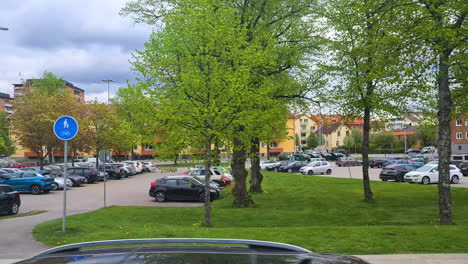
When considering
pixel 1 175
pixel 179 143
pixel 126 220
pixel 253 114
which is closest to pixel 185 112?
pixel 179 143

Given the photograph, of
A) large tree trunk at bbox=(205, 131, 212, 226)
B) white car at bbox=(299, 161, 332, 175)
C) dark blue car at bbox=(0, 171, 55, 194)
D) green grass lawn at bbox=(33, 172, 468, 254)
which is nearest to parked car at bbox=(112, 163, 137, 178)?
dark blue car at bbox=(0, 171, 55, 194)

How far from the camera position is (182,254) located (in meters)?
2.37

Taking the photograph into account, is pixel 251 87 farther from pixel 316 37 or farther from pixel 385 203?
pixel 385 203

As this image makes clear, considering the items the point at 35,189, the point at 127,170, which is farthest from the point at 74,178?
the point at 127,170

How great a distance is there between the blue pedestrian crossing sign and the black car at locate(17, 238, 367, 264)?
27.7ft

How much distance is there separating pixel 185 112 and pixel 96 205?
422 inches

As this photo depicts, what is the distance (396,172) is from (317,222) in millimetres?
24180

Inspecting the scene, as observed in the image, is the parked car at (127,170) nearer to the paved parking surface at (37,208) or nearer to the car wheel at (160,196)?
the paved parking surface at (37,208)

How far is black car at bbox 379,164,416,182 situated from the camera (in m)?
37.1

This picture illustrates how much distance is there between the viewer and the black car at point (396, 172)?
37.1 metres

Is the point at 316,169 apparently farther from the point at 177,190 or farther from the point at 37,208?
the point at 37,208

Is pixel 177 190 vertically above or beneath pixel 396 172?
beneath

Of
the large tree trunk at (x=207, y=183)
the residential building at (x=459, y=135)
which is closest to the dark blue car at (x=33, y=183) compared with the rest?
the large tree trunk at (x=207, y=183)

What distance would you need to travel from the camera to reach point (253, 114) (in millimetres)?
14602
